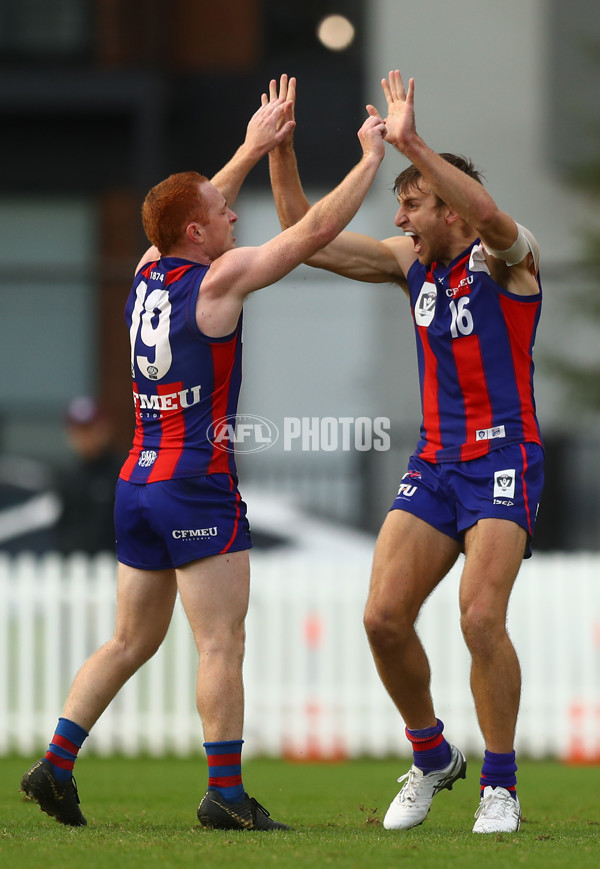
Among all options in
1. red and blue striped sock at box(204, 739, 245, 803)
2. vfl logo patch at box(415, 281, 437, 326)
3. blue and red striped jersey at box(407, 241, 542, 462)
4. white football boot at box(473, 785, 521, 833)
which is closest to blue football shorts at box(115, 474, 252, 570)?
red and blue striped sock at box(204, 739, 245, 803)

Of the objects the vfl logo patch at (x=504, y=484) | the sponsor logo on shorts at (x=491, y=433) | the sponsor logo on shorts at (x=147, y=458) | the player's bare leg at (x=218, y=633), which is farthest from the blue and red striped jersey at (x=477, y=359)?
the sponsor logo on shorts at (x=147, y=458)

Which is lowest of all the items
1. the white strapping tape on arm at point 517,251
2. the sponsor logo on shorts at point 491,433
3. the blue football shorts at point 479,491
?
the blue football shorts at point 479,491

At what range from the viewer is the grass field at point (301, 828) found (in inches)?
Answer: 152

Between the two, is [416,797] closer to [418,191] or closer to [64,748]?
[64,748]

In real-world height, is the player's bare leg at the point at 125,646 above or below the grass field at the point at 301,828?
above

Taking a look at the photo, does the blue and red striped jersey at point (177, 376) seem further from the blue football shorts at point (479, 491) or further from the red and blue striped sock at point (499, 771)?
the red and blue striped sock at point (499, 771)

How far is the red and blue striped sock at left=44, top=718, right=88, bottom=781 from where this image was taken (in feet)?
14.9

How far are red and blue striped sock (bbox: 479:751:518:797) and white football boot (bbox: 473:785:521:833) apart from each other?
19 millimetres

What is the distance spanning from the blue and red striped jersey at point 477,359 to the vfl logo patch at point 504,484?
11cm

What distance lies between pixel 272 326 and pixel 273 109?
28.4ft

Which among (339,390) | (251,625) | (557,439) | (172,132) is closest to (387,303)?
(339,390)

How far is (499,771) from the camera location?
4.56 meters

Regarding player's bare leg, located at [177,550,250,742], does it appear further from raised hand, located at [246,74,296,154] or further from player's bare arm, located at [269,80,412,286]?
raised hand, located at [246,74,296,154]

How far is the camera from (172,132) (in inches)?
616
